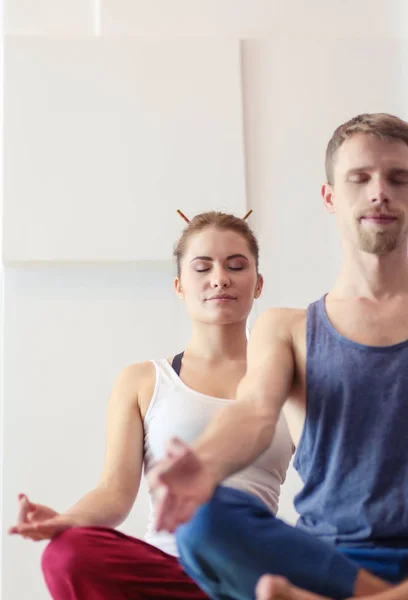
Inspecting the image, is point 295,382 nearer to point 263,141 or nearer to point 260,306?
point 260,306

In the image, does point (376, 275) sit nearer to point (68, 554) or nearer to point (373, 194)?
point (373, 194)

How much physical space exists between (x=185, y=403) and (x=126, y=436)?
140 mm

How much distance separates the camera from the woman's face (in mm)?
1998

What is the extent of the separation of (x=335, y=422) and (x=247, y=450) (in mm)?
242

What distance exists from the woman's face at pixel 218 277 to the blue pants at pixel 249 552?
789 mm

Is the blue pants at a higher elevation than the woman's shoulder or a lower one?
lower

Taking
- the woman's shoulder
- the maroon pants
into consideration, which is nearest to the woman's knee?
the maroon pants

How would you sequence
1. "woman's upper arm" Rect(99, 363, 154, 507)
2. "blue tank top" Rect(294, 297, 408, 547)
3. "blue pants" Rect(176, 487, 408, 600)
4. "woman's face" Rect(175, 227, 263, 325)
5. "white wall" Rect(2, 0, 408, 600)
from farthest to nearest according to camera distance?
1. "white wall" Rect(2, 0, 408, 600)
2. "woman's face" Rect(175, 227, 263, 325)
3. "woman's upper arm" Rect(99, 363, 154, 507)
4. "blue tank top" Rect(294, 297, 408, 547)
5. "blue pants" Rect(176, 487, 408, 600)

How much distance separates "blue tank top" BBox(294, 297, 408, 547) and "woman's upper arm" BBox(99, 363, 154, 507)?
50cm

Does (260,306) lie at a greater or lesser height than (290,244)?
lesser

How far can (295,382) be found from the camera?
59.0 inches

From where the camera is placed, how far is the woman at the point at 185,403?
62.2 inches

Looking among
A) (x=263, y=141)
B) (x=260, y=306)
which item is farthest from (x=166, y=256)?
(x=263, y=141)

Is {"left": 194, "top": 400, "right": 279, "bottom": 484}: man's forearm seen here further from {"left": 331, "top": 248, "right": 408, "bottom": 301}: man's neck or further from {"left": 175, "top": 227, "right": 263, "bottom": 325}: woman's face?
{"left": 175, "top": 227, "right": 263, "bottom": 325}: woman's face
